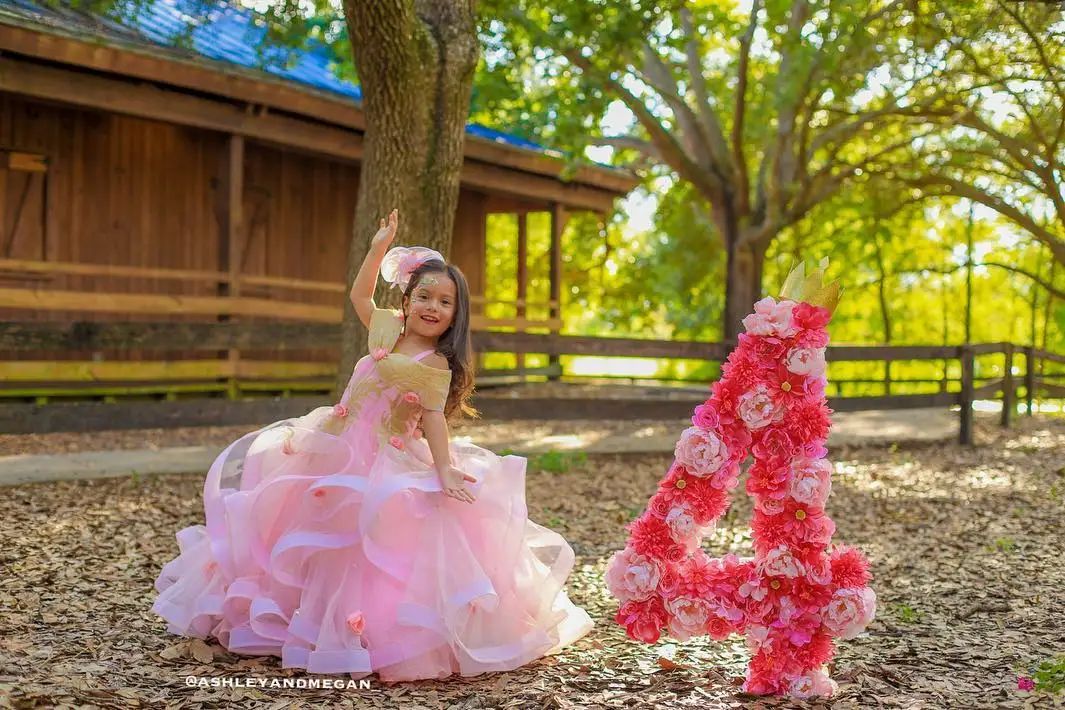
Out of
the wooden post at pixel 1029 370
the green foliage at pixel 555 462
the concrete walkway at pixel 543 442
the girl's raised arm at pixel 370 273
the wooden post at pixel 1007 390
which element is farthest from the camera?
the wooden post at pixel 1029 370

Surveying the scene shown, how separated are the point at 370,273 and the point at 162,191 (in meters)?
8.84

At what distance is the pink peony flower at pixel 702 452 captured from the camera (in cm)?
341

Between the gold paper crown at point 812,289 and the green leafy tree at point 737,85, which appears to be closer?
the gold paper crown at point 812,289

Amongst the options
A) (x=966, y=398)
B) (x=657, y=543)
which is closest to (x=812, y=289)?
(x=657, y=543)

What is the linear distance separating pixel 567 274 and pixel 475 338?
57.6 feet

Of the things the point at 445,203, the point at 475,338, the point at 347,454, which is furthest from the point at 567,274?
the point at 347,454

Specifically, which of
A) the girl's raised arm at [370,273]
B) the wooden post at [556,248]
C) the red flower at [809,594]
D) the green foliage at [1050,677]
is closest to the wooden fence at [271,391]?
Answer: the wooden post at [556,248]

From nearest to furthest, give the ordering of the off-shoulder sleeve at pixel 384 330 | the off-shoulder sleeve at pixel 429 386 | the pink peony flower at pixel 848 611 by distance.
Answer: the pink peony flower at pixel 848 611
the off-shoulder sleeve at pixel 429 386
the off-shoulder sleeve at pixel 384 330

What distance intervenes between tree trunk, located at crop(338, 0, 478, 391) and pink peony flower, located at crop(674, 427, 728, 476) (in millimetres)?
3551

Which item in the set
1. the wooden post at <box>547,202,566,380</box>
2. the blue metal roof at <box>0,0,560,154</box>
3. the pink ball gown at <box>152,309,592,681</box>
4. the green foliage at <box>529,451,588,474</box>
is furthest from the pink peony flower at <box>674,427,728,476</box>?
the wooden post at <box>547,202,566,380</box>

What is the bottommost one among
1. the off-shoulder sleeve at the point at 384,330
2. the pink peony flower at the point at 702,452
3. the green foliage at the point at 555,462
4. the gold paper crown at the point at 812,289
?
the green foliage at the point at 555,462

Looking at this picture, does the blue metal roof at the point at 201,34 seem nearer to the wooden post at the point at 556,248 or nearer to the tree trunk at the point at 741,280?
the wooden post at the point at 556,248

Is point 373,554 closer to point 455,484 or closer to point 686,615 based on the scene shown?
point 455,484

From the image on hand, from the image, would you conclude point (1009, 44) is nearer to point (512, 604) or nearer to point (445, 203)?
point (445, 203)
